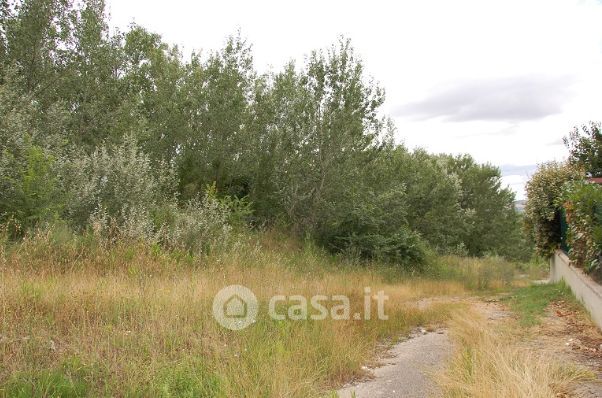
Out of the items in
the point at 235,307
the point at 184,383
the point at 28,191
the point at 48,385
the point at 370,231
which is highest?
the point at 28,191

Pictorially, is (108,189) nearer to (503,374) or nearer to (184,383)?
(184,383)

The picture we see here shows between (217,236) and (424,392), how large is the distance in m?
6.51

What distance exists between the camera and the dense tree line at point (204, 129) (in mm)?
10641

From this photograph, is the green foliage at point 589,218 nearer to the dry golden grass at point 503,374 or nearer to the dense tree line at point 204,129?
the dry golden grass at point 503,374

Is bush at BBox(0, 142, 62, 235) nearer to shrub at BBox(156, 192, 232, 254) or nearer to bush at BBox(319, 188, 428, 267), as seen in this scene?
shrub at BBox(156, 192, 232, 254)

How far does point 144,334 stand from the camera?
13.7 feet

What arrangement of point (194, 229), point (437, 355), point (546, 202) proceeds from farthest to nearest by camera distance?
1. point (546, 202)
2. point (194, 229)
3. point (437, 355)

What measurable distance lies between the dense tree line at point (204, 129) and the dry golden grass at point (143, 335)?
321 cm

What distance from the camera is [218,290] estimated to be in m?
5.83

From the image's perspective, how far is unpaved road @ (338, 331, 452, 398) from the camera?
13.2 ft

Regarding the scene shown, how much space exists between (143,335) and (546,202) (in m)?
12.8

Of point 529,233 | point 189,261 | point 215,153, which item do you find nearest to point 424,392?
point 189,261

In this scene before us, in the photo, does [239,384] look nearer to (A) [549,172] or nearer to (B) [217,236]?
(B) [217,236]

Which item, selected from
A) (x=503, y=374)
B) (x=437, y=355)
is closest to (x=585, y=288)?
(x=437, y=355)
